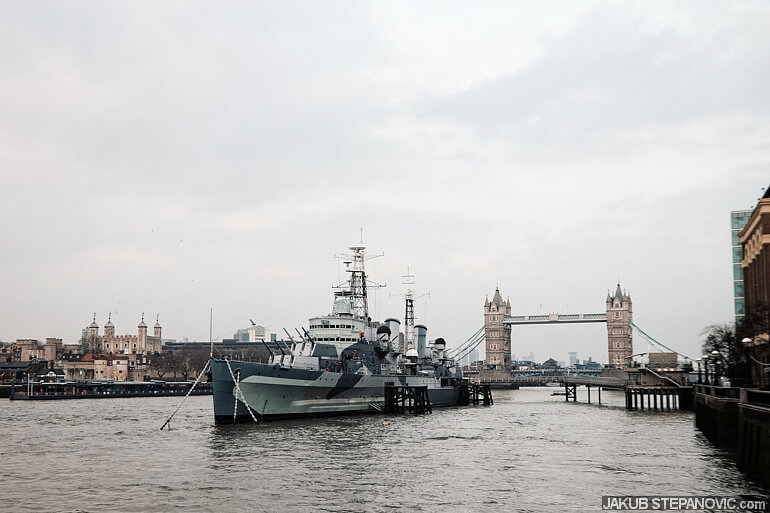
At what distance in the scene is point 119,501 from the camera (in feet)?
78.5

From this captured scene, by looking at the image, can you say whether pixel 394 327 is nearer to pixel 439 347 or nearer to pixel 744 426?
pixel 439 347

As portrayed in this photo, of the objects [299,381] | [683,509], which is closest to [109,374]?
[299,381]

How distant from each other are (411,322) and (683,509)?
204 ft

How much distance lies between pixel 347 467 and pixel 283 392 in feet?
61.7

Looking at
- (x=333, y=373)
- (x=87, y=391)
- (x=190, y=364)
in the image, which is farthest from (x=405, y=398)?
(x=190, y=364)

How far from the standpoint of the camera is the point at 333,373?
53.0 m

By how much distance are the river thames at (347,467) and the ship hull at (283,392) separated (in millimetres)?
1414

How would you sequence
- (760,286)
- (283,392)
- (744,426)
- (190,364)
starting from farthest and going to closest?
(190,364), (760,286), (283,392), (744,426)

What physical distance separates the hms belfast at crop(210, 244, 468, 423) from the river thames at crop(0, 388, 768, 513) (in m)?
1.91

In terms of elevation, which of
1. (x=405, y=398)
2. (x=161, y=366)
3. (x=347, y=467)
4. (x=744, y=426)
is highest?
(x=744, y=426)

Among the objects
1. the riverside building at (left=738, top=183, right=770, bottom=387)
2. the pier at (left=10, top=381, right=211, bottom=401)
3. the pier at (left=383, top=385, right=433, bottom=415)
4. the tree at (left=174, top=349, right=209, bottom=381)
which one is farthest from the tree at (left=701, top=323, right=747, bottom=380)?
the tree at (left=174, top=349, right=209, bottom=381)

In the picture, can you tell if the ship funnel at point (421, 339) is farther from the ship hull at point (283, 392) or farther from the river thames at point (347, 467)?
the river thames at point (347, 467)

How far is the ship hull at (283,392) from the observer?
46.2 metres

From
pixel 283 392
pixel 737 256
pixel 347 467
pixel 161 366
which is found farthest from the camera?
pixel 161 366
